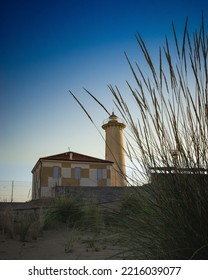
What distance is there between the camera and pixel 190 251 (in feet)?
3.04

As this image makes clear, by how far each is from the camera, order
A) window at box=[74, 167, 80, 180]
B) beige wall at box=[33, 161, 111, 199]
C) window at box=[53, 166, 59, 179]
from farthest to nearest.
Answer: window at box=[74, 167, 80, 180] → window at box=[53, 166, 59, 179] → beige wall at box=[33, 161, 111, 199]

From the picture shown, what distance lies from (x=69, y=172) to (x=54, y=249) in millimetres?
13349

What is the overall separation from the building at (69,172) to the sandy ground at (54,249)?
1183 cm

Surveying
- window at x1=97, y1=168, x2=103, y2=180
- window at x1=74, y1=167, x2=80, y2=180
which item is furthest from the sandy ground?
window at x1=97, y1=168, x2=103, y2=180

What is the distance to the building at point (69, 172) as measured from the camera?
1533cm

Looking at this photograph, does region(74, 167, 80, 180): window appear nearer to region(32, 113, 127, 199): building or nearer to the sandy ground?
region(32, 113, 127, 199): building

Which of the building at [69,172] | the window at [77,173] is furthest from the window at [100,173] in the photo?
the window at [77,173]

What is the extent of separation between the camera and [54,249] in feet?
9.22

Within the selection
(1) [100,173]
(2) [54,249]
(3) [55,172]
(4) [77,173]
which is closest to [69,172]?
(4) [77,173]

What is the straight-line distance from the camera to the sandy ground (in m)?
2.42

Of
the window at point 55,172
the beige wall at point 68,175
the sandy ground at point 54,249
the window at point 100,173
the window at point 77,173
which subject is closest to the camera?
the sandy ground at point 54,249

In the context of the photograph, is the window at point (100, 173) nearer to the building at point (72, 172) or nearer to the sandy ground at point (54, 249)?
the building at point (72, 172)

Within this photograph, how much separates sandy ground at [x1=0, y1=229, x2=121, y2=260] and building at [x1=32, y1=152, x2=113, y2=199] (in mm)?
11829
